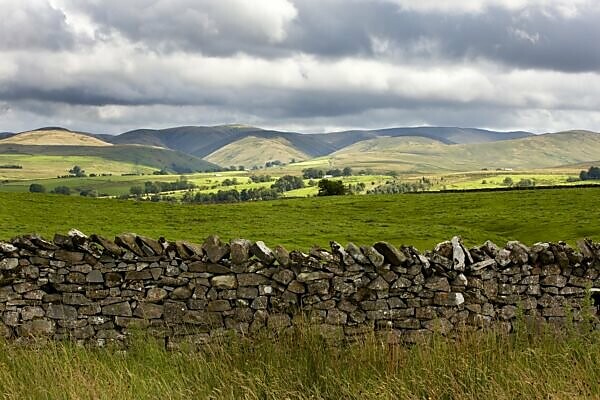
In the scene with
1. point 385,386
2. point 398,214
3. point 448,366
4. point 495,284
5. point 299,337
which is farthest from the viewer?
point 398,214

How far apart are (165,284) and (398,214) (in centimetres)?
3882

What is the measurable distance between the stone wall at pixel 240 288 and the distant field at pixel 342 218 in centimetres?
1721

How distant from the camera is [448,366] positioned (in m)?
6.35

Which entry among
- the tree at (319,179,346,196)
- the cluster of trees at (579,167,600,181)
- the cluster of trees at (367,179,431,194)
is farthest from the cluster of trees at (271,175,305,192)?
the cluster of trees at (579,167,600,181)

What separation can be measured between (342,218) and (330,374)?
37505mm

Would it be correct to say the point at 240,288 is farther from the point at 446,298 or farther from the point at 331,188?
the point at 331,188

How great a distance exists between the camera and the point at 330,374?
246 inches

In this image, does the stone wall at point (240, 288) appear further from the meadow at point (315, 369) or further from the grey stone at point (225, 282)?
the meadow at point (315, 369)

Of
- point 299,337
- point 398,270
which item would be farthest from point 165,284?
point 398,270

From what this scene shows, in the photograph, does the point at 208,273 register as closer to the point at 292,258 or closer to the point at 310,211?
A: the point at 292,258

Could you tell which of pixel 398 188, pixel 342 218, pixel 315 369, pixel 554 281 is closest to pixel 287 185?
pixel 398 188

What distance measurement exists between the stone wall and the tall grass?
5.82 ft

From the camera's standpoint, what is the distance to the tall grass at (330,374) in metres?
5.75

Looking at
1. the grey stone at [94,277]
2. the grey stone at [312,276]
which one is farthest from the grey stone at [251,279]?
the grey stone at [94,277]
